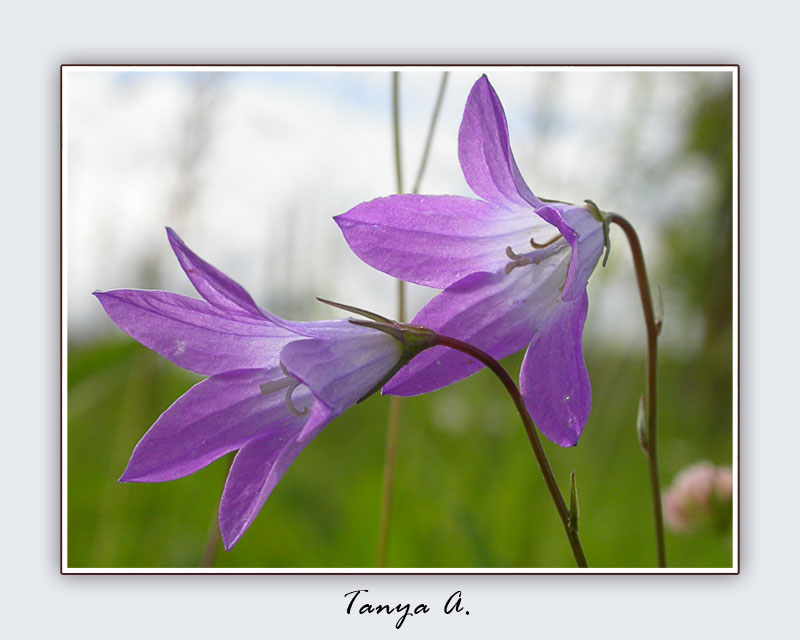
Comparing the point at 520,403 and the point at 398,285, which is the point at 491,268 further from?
the point at 398,285

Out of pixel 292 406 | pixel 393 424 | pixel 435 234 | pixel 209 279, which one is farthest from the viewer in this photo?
pixel 393 424

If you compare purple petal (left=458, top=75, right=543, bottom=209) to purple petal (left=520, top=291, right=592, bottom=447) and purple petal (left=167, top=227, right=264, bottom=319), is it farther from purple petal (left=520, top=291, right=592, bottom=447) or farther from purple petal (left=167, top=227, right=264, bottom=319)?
purple petal (left=167, top=227, right=264, bottom=319)

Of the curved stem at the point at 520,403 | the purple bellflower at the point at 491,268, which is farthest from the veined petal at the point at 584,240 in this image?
the curved stem at the point at 520,403

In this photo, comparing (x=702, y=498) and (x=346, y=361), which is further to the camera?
(x=702, y=498)

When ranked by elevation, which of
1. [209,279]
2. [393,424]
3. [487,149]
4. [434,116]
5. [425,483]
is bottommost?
[425,483]

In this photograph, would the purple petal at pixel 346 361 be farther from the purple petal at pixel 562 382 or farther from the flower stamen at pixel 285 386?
the purple petal at pixel 562 382

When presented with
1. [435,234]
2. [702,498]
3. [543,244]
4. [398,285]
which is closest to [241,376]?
[435,234]
